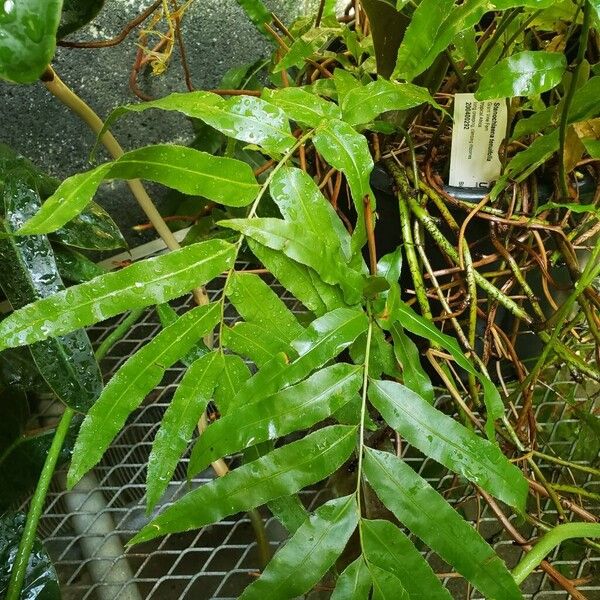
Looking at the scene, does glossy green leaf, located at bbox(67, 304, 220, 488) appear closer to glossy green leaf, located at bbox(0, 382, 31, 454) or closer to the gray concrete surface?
glossy green leaf, located at bbox(0, 382, 31, 454)

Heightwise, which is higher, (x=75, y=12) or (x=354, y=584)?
(x=75, y=12)

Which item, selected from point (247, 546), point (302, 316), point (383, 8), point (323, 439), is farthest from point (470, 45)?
point (247, 546)

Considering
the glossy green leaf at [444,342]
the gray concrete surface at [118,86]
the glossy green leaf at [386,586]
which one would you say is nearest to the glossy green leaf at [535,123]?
the glossy green leaf at [444,342]

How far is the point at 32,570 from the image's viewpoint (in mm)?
651

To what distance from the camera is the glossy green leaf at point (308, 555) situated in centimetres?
43

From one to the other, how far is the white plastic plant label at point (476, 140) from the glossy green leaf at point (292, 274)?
26cm

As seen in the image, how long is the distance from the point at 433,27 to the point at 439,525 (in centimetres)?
39

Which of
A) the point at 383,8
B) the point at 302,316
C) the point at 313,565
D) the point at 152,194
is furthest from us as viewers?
the point at 152,194

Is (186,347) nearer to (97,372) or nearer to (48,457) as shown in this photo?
(97,372)

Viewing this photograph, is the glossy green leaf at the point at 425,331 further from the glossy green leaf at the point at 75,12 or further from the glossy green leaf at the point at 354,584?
the glossy green leaf at the point at 75,12

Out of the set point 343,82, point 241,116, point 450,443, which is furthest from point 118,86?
point 450,443

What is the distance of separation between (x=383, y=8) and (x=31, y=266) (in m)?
0.43

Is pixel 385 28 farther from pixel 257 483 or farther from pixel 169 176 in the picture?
pixel 257 483

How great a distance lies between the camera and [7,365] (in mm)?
717
